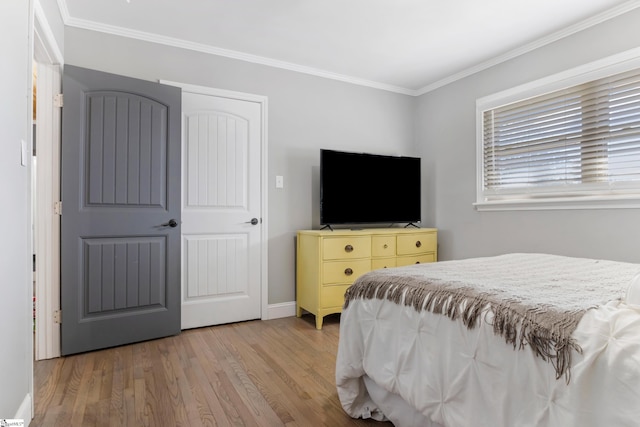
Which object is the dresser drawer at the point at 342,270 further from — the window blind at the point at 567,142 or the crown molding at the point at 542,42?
the crown molding at the point at 542,42

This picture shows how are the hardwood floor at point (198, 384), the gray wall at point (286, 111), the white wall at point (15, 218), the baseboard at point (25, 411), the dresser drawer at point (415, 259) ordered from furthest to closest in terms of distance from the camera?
the dresser drawer at point (415, 259) < the gray wall at point (286, 111) < the hardwood floor at point (198, 384) < the baseboard at point (25, 411) < the white wall at point (15, 218)

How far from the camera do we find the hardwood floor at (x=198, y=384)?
1.68 m

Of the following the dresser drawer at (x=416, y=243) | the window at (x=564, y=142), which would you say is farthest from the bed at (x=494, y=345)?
the dresser drawer at (x=416, y=243)

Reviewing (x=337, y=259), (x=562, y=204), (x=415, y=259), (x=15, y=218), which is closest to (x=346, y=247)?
(x=337, y=259)

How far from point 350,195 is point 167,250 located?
1.68 metres

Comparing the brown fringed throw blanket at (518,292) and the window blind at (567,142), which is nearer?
the brown fringed throw blanket at (518,292)

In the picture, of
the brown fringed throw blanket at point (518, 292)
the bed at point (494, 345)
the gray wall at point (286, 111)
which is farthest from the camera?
the gray wall at point (286, 111)

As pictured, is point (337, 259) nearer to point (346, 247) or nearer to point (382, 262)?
point (346, 247)

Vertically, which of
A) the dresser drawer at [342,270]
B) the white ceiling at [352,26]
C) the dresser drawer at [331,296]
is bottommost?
the dresser drawer at [331,296]

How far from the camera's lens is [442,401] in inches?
47.6

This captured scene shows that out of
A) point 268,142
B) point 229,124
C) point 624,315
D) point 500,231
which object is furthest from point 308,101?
point 624,315

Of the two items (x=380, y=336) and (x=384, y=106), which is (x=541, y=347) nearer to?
(x=380, y=336)

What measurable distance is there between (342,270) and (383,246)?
18.7 inches

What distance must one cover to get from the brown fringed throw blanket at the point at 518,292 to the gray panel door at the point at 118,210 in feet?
5.65
